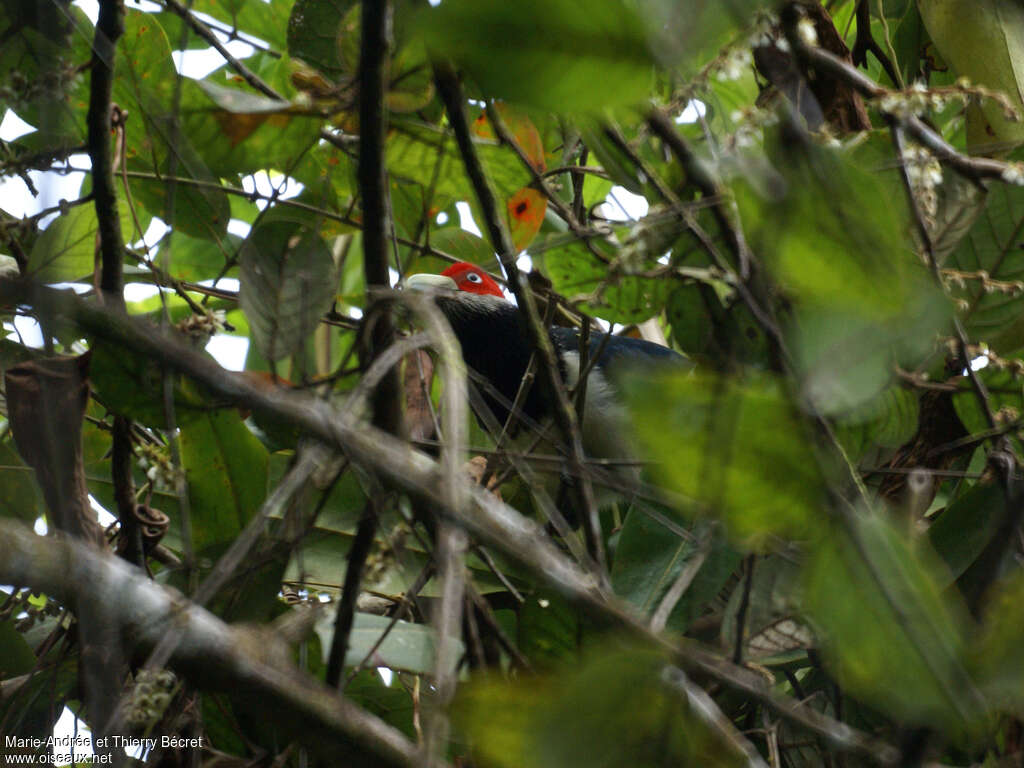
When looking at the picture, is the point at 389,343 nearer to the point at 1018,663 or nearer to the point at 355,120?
the point at 355,120

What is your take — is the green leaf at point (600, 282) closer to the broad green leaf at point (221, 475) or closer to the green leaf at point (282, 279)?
the green leaf at point (282, 279)

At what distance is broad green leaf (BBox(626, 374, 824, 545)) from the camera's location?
1.51 feet

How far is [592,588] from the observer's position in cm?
76

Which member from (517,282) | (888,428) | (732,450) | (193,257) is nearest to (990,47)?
(888,428)

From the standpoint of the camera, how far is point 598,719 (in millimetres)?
508

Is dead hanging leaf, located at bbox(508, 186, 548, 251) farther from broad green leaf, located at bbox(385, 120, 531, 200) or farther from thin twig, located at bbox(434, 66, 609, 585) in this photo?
thin twig, located at bbox(434, 66, 609, 585)

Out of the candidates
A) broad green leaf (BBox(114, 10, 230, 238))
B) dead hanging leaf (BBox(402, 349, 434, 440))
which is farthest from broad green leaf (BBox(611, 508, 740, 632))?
broad green leaf (BBox(114, 10, 230, 238))

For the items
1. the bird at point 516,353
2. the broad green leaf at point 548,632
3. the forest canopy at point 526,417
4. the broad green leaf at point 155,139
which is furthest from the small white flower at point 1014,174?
the bird at point 516,353

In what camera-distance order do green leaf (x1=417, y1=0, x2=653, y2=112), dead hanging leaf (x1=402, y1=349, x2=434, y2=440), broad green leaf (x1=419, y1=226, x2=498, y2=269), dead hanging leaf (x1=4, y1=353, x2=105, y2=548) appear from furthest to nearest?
broad green leaf (x1=419, y1=226, x2=498, y2=269), dead hanging leaf (x1=402, y1=349, x2=434, y2=440), dead hanging leaf (x1=4, y1=353, x2=105, y2=548), green leaf (x1=417, y1=0, x2=653, y2=112)

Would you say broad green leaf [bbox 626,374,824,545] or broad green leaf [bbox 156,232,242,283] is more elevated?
broad green leaf [bbox 156,232,242,283]

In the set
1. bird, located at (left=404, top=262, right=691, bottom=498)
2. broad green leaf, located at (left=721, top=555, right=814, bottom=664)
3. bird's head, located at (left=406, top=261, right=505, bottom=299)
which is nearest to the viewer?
broad green leaf, located at (left=721, top=555, right=814, bottom=664)

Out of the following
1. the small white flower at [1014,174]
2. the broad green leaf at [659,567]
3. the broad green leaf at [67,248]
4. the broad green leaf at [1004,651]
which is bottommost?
the broad green leaf at [1004,651]

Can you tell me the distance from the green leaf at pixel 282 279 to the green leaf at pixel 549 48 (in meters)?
0.59

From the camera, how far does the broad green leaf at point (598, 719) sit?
1.64ft
